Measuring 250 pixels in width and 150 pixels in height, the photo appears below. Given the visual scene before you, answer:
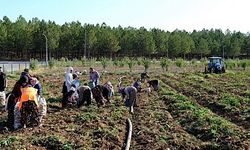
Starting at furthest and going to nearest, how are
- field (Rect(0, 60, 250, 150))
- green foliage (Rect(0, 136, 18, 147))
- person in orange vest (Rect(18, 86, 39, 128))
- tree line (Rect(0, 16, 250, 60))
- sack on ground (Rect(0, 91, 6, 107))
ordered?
tree line (Rect(0, 16, 250, 60)) → sack on ground (Rect(0, 91, 6, 107)) → person in orange vest (Rect(18, 86, 39, 128)) → field (Rect(0, 60, 250, 150)) → green foliage (Rect(0, 136, 18, 147))

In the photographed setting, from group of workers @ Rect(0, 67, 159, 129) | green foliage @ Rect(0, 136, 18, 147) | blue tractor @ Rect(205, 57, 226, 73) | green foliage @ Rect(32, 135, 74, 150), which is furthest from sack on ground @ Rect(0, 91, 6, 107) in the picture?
blue tractor @ Rect(205, 57, 226, 73)

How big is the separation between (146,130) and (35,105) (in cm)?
330

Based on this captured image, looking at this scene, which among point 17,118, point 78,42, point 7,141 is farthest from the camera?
point 78,42

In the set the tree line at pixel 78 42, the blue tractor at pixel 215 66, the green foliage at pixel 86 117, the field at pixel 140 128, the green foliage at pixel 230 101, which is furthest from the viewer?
the tree line at pixel 78 42

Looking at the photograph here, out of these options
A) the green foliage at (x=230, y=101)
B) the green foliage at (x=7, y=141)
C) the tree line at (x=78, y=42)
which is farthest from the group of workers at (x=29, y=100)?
the tree line at (x=78, y=42)

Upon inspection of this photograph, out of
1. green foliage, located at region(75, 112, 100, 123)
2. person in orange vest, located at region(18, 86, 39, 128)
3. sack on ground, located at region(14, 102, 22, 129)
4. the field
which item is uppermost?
person in orange vest, located at region(18, 86, 39, 128)

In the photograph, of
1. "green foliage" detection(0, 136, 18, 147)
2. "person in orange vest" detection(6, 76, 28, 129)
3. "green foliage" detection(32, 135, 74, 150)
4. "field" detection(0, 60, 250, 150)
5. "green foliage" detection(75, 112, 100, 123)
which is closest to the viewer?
"green foliage" detection(0, 136, 18, 147)

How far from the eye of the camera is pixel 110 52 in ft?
300

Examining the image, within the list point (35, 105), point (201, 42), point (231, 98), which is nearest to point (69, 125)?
point (35, 105)

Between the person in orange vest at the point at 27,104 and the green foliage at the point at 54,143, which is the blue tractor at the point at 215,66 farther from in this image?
the green foliage at the point at 54,143

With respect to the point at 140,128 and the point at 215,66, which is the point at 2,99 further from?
the point at 215,66

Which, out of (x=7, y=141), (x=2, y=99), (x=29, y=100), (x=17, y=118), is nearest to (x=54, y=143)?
(x=7, y=141)

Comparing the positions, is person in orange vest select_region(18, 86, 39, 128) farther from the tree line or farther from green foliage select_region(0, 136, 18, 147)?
the tree line

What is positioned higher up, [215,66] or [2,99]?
[215,66]
